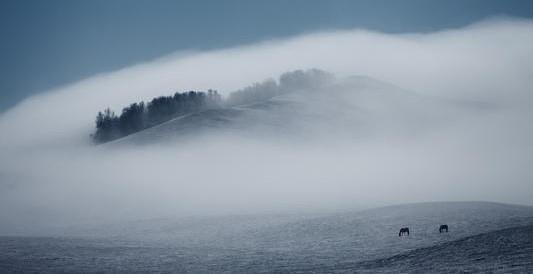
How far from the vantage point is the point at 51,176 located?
111 m

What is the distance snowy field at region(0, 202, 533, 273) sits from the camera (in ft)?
86.6

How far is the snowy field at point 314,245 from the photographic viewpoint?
26.4m

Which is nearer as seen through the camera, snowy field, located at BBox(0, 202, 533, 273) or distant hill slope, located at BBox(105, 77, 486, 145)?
snowy field, located at BBox(0, 202, 533, 273)

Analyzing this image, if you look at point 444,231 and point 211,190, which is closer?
point 444,231

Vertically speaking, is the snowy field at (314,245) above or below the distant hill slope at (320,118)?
below

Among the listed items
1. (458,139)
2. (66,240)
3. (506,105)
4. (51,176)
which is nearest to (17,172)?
(51,176)

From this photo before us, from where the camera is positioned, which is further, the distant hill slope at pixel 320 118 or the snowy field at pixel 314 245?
the distant hill slope at pixel 320 118

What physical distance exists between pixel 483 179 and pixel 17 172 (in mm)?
103443

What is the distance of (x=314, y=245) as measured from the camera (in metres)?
38.1

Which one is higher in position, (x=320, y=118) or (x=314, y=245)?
(x=320, y=118)

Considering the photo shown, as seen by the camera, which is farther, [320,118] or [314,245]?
[320,118]

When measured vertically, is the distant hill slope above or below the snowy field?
above

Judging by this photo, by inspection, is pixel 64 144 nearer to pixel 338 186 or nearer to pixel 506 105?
pixel 338 186

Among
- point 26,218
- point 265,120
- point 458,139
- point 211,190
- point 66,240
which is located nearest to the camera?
point 66,240
